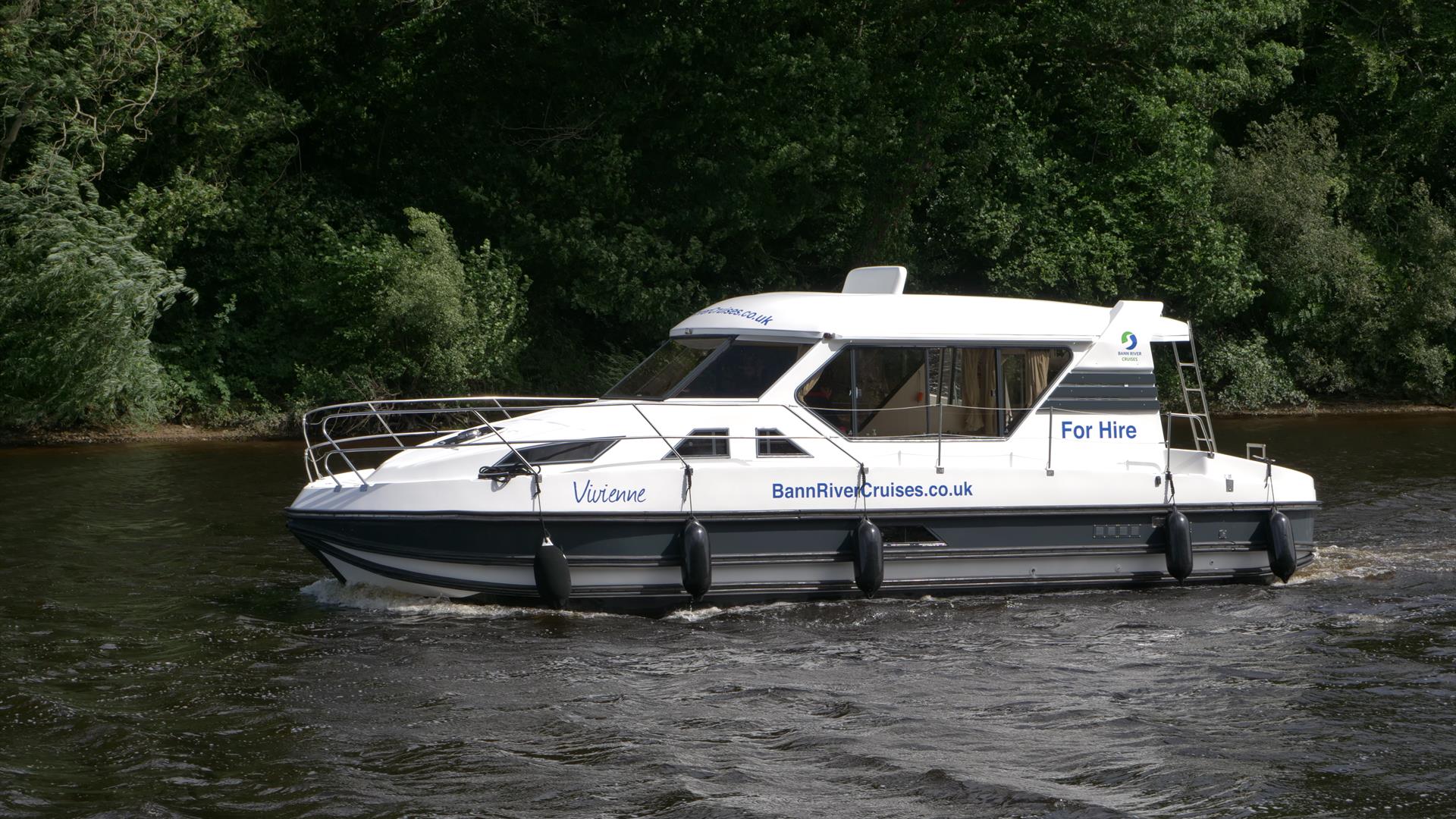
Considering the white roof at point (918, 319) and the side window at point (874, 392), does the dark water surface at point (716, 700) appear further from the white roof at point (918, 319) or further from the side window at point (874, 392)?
the white roof at point (918, 319)

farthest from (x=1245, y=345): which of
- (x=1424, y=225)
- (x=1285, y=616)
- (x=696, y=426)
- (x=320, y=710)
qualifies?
(x=320, y=710)

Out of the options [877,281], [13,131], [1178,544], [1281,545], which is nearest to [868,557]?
[1178,544]

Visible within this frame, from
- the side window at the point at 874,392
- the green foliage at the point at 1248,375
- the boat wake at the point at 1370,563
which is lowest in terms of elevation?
the boat wake at the point at 1370,563

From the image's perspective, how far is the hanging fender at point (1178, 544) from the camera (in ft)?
40.3

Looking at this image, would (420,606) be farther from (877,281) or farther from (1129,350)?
(1129,350)

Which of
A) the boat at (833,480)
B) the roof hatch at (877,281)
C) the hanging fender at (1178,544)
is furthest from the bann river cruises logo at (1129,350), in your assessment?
the roof hatch at (877,281)

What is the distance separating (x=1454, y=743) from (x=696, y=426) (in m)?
5.91

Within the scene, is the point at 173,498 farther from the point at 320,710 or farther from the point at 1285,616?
the point at 1285,616

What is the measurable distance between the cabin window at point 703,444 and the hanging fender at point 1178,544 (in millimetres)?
4014

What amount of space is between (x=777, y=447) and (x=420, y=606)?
319 cm

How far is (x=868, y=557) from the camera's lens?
1154cm

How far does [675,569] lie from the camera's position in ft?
37.2

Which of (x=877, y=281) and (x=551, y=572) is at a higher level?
(x=877, y=281)

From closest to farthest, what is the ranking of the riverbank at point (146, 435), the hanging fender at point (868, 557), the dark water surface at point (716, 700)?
the dark water surface at point (716, 700) < the hanging fender at point (868, 557) < the riverbank at point (146, 435)
